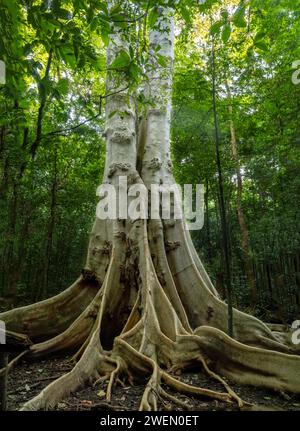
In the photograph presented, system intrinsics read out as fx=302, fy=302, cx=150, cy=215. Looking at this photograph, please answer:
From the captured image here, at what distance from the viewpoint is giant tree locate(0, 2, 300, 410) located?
A: 257 cm

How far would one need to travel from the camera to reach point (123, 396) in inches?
94.3

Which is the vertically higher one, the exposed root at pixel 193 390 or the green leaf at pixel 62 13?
the green leaf at pixel 62 13

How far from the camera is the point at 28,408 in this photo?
1.83 meters

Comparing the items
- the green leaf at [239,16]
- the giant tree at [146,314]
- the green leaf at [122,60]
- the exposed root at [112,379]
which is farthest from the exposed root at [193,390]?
the green leaf at [239,16]

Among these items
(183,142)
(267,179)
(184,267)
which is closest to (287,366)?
(184,267)

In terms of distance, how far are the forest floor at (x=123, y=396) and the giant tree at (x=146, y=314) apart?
7 centimetres

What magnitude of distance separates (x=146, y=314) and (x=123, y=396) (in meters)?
0.88

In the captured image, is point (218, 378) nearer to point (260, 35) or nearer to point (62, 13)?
point (260, 35)

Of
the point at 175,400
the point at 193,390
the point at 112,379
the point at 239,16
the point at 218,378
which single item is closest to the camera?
the point at 239,16

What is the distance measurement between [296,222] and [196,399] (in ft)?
A: 15.4

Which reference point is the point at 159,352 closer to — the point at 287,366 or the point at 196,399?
the point at 196,399

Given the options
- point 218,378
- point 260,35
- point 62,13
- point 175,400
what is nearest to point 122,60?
point 62,13

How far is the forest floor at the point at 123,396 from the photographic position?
2.17 metres

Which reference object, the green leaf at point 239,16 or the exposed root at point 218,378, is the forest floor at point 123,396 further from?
the green leaf at point 239,16
